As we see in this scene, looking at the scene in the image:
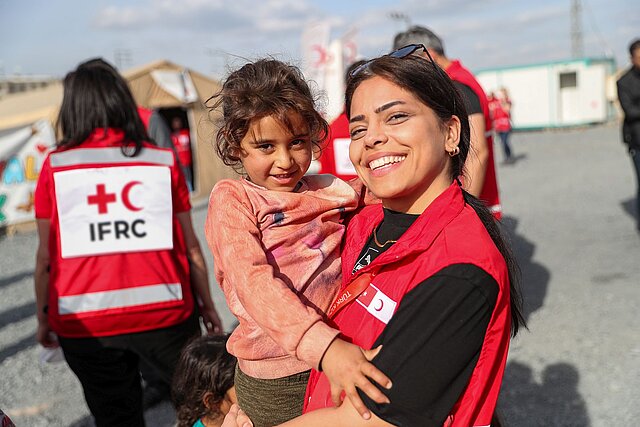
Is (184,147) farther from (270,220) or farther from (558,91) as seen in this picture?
(558,91)

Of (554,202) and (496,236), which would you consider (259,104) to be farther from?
(554,202)

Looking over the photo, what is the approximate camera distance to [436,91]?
1432mm

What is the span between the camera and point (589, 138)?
68.7 feet

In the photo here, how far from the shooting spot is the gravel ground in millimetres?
3700

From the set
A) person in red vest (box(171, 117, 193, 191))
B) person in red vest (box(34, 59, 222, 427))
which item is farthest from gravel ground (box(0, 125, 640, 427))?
person in red vest (box(171, 117, 193, 191))

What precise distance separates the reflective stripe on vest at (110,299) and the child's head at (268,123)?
111 cm

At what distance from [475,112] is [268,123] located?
7.94 ft

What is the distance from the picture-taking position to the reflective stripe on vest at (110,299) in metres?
2.59

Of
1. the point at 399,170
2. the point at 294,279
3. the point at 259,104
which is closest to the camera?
the point at 399,170

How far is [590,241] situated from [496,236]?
664 cm

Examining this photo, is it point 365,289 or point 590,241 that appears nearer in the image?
point 365,289

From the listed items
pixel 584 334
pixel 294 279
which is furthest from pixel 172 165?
pixel 584 334

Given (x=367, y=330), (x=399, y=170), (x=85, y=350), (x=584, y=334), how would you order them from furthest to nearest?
(x=584, y=334) < (x=85, y=350) < (x=399, y=170) < (x=367, y=330)

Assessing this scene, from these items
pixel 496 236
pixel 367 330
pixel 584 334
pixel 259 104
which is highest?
pixel 259 104
